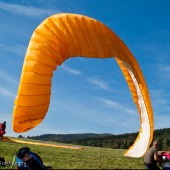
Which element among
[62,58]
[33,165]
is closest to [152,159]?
[33,165]

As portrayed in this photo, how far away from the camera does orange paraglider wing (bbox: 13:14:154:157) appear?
16.7 meters

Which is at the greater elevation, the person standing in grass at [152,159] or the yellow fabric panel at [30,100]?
the yellow fabric panel at [30,100]

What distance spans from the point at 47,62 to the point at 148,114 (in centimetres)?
822

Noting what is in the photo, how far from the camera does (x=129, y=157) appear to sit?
23125 millimetres

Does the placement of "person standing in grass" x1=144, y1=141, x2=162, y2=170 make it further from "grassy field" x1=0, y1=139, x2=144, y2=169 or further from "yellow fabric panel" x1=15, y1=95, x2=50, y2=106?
"yellow fabric panel" x1=15, y1=95, x2=50, y2=106

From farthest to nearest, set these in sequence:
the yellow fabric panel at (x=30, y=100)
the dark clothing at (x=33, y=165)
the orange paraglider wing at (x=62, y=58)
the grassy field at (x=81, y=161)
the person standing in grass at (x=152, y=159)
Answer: the grassy field at (x=81, y=161) < the orange paraglider wing at (x=62, y=58) < the yellow fabric panel at (x=30, y=100) < the person standing in grass at (x=152, y=159) < the dark clothing at (x=33, y=165)

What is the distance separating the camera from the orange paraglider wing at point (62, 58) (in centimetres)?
1667

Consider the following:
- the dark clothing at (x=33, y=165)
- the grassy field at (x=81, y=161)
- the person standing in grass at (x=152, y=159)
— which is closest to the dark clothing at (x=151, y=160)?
the person standing in grass at (x=152, y=159)

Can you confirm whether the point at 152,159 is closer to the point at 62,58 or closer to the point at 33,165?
the point at 33,165

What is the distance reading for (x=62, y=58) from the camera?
18766mm

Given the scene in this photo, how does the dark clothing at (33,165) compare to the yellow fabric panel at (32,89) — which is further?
the yellow fabric panel at (32,89)

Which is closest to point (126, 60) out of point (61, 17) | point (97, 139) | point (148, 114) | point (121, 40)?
point (121, 40)

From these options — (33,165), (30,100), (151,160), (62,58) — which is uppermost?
(62,58)

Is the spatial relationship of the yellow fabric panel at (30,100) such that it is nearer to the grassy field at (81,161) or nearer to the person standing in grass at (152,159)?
the grassy field at (81,161)
